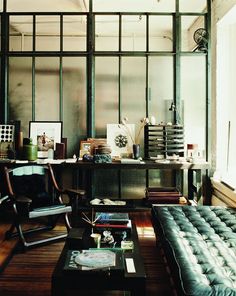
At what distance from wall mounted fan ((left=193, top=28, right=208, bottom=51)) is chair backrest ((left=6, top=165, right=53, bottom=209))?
3.01 m

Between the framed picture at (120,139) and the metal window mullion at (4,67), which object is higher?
the metal window mullion at (4,67)

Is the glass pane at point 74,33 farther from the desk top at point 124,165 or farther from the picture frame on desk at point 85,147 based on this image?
the desk top at point 124,165

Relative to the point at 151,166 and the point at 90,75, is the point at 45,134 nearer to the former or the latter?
the point at 90,75

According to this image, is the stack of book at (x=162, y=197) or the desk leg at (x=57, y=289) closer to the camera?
the desk leg at (x=57, y=289)

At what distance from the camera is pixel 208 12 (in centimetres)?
572

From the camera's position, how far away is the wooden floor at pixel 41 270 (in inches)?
123

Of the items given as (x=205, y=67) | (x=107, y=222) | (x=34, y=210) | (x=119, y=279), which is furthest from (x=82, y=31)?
(x=119, y=279)

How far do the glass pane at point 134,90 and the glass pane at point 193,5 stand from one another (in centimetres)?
104

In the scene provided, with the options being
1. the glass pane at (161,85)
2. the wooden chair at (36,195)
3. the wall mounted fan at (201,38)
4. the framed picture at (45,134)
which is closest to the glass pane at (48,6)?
the glass pane at (161,85)

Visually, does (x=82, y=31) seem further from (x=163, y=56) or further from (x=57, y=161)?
(x=57, y=161)

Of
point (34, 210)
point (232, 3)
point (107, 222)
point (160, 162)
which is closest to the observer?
point (107, 222)

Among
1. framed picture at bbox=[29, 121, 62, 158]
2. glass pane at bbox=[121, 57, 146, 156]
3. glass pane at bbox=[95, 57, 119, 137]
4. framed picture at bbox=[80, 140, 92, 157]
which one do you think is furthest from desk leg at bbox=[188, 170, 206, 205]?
framed picture at bbox=[29, 121, 62, 158]

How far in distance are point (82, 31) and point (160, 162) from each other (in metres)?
2.46

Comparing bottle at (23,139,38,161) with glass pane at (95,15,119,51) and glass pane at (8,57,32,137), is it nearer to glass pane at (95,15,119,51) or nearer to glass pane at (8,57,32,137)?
glass pane at (8,57,32,137)
